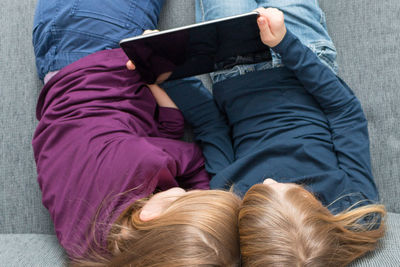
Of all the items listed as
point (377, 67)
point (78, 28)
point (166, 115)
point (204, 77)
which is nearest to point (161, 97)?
point (166, 115)

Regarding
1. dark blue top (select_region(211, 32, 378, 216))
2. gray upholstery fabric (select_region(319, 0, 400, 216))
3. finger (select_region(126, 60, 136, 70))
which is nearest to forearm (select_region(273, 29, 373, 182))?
dark blue top (select_region(211, 32, 378, 216))

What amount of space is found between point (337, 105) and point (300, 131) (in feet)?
0.36

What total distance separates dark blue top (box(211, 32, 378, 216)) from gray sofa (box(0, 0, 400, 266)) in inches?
5.6

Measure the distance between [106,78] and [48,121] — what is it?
174mm

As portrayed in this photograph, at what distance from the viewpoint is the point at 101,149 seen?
0.74 meters

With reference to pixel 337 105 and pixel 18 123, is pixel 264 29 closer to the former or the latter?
pixel 337 105

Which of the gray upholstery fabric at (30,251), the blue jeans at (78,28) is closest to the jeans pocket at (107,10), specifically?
the blue jeans at (78,28)

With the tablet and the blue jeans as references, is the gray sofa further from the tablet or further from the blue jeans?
the tablet

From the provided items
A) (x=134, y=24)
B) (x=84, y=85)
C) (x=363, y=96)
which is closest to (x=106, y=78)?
(x=84, y=85)

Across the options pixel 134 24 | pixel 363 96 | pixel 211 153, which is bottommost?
pixel 211 153

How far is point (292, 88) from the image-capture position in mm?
874

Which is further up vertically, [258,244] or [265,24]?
[265,24]

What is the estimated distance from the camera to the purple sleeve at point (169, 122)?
35.9 inches

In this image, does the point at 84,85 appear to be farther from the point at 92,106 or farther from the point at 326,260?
the point at 326,260
